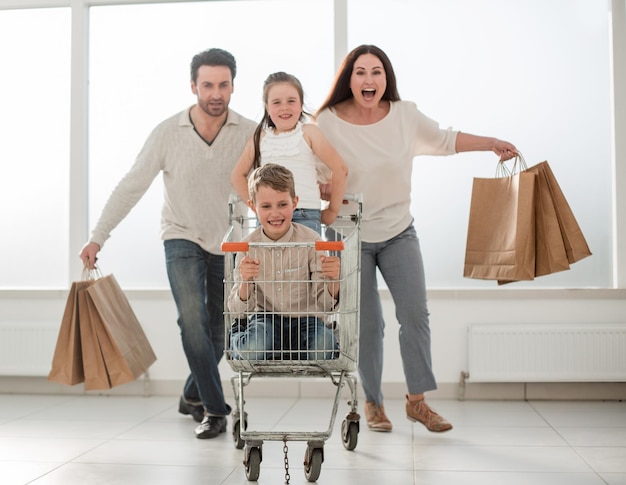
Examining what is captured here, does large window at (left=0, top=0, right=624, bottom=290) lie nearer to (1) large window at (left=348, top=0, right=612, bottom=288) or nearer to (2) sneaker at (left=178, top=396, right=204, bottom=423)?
(1) large window at (left=348, top=0, right=612, bottom=288)

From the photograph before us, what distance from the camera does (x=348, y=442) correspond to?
336 cm

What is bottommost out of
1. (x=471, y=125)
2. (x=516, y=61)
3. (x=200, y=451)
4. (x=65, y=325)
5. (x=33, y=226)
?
(x=200, y=451)

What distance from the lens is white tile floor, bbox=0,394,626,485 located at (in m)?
2.97

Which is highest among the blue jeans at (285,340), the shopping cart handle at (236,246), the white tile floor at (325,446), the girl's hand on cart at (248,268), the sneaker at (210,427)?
the shopping cart handle at (236,246)

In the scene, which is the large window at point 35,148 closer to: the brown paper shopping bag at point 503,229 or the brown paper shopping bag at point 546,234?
the brown paper shopping bag at point 503,229

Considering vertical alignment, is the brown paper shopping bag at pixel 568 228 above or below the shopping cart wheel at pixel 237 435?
above

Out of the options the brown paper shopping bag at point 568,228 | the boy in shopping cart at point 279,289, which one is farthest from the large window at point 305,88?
the boy in shopping cart at point 279,289

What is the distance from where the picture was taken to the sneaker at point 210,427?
3.62m

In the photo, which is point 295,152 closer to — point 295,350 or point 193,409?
point 295,350

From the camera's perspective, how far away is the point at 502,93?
4.77 m

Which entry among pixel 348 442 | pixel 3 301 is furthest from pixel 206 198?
pixel 3 301

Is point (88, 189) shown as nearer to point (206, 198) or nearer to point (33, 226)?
point (33, 226)

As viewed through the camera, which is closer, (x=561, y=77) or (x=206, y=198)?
(x=206, y=198)

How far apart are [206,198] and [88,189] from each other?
1.59 m
